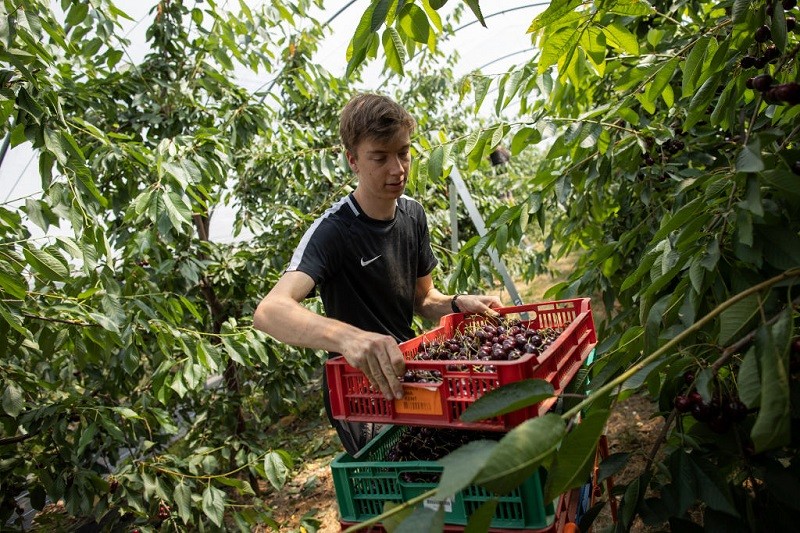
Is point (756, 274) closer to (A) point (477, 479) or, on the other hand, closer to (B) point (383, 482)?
(A) point (477, 479)

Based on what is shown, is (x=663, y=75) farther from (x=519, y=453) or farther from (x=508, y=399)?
(x=519, y=453)

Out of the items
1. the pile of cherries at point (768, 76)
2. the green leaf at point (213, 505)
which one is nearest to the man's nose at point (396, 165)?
the pile of cherries at point (768, 76)

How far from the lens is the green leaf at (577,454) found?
0.67 m

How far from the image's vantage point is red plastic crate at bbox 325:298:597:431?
3.88 ft

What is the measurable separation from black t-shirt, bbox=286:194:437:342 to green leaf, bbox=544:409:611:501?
121cm

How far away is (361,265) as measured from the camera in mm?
1981

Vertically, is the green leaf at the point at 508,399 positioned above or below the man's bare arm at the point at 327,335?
below

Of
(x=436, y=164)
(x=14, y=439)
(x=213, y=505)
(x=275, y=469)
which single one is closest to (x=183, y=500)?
(x=213, y=505)

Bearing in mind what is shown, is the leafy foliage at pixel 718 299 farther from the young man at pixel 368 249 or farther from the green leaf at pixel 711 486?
the young man at pixel 368 249

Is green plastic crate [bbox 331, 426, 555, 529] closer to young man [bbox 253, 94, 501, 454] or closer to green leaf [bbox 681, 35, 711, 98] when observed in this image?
young man [bbox 253, 94, 501, 454]

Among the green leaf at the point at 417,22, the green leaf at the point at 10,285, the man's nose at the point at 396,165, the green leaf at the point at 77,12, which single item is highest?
the green leaf at the point at 77,12

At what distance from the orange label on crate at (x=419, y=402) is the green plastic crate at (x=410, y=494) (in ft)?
0.38

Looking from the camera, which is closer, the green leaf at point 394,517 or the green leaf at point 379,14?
the green leaf at point 394,517

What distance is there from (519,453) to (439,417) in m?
0.71
